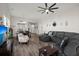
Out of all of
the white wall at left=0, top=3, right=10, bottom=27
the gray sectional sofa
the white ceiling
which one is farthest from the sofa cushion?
the white wall at left=0, top=3, right=10, bottom=27

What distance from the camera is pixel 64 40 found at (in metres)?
2.10

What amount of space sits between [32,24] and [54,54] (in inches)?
28.2

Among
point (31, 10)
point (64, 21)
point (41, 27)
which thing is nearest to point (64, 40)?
point (64, 21)

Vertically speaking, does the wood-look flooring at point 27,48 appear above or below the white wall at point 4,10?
below

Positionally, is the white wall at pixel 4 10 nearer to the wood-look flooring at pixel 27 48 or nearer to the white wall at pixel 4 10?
the white wall at pixel 4 10

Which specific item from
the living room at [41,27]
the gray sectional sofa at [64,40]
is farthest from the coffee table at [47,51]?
the gray sectional sofa at [64,40]

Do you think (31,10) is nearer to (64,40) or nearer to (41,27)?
(41,27)

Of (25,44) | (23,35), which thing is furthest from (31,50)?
(23,35)

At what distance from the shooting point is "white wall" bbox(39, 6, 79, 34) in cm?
206

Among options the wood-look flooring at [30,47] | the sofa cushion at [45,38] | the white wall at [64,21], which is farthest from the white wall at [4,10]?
the sofa cushion at [45,38]

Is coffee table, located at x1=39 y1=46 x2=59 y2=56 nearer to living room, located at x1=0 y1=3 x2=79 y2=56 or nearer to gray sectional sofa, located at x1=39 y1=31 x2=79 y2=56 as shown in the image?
living room, located at x1=0 y1=3 x2=79 y2=56

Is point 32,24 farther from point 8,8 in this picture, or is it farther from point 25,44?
point 8,8

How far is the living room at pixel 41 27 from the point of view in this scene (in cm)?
207

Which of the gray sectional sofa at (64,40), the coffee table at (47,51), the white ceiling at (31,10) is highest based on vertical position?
the white ceiling at (31,10)
